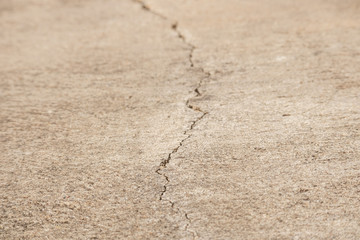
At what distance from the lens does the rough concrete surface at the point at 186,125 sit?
8.75ft

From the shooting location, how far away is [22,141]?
3486 millimetres

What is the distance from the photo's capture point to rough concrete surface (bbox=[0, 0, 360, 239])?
8.75 ft

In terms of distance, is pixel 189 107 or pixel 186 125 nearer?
pixel 186 125

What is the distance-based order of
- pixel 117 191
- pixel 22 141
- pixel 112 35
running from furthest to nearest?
pixel 112 35 → pixel 22 141 → pixel 117 191

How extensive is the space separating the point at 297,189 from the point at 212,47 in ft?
7.40

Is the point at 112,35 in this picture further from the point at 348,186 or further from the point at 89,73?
the point at 348,186

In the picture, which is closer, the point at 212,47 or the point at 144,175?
the point at 144,175

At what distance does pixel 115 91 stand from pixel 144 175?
1.27 metres

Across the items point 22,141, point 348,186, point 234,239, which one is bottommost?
point 22,141

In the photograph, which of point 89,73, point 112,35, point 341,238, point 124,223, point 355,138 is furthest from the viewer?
point 112,35

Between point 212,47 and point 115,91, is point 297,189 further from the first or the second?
Answer: point 212,47

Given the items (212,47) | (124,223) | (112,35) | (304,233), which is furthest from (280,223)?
(112,35)

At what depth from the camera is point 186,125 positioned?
11.5 ft

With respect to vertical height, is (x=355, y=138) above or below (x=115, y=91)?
above
